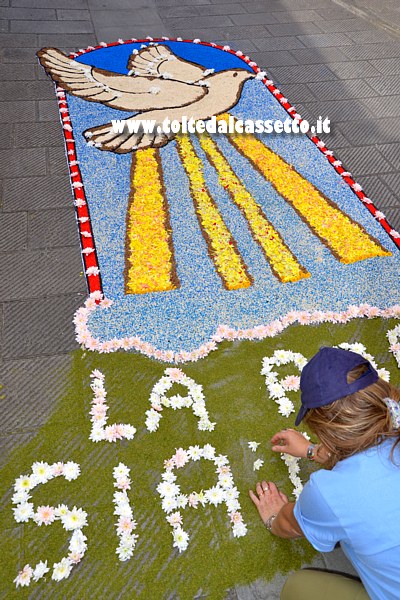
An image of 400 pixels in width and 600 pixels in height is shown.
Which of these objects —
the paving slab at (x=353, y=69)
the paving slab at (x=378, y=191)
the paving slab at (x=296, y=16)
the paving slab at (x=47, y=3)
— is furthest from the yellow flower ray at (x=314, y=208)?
the paving slab at (x=47, y=3)

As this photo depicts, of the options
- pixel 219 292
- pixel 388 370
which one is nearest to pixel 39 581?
pixel 219 292

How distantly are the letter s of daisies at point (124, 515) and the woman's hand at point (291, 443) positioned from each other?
0.76 metres

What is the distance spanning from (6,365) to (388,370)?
2235mm

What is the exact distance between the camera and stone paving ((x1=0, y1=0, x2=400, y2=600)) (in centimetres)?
312

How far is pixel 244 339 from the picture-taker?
3.25 m

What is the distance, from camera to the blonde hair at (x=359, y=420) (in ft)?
5.50

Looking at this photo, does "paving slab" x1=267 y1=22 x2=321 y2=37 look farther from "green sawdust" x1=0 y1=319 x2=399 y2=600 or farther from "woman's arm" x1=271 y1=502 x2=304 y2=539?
"woman's arm" x1=271 y1=502 x2=304 y2=539

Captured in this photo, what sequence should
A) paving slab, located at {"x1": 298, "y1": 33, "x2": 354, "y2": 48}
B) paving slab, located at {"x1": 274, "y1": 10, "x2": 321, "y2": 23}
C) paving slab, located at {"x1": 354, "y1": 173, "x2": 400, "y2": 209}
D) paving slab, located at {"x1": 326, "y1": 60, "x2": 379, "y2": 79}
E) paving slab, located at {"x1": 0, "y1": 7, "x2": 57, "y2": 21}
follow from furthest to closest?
paving slab, located at {"x1": 274, "y1": 10, "x2": 321, "y2": 23} < paving slab, located at {"x1": 0, "y1": 7, "x2": 57, "y2": 21} < paving slab, located at {"x1": 298, "y1": 33, "x2": 354, "y2": 48} < paving slab, located at {"x1": 326, "y1": 60, "x2": 379, "y2": 79} < paving slab, located at {"x1": 354, "y1": 173, "x2": 400, "y2": 209}

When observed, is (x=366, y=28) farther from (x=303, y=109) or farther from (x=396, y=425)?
(x=396, y=425)

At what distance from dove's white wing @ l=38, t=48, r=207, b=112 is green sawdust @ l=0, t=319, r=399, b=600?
3097 mm

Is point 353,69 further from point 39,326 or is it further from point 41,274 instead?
point 39,326

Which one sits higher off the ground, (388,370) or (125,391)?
(388,370)

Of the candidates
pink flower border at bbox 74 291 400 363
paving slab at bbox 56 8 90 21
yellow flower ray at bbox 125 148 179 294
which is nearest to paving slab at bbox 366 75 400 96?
yellow flower ray at bbox 125 148 179 294

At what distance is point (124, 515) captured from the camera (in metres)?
2.49
